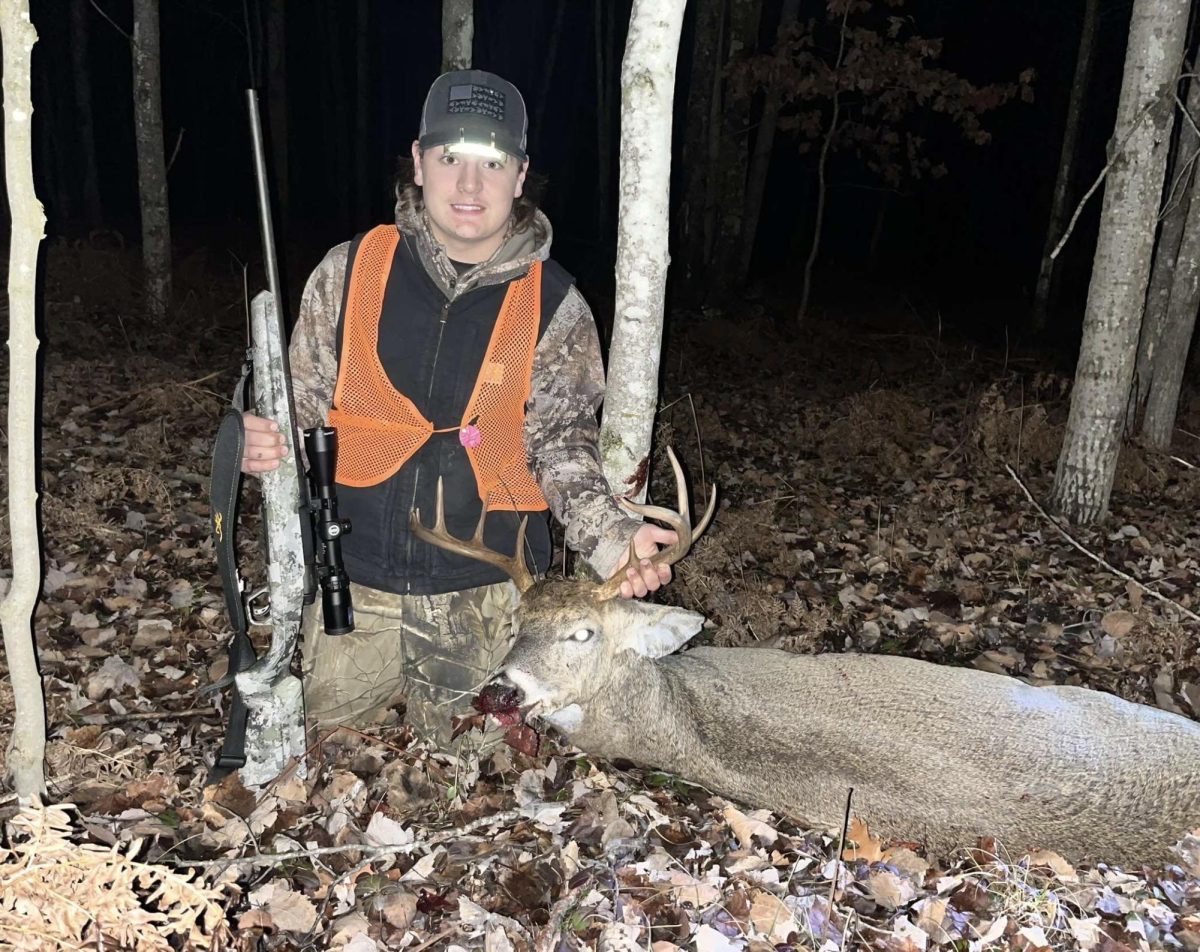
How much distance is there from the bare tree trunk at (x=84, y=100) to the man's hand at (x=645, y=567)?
1586cm

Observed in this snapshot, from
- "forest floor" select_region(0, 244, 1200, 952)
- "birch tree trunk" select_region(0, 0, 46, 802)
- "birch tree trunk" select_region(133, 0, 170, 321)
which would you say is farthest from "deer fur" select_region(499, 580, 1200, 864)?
"birch tree trunk" select_region(133, 0, 170, 321)

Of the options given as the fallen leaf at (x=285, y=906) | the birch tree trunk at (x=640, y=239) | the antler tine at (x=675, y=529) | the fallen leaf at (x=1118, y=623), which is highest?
the birch tree trunk at (x=640, y=239)

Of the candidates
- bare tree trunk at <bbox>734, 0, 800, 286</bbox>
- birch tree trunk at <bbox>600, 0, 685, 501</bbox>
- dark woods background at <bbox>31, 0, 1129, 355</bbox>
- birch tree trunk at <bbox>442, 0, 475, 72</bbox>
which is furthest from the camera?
dark woods background at <bbox>31, 0, 1129, 355</bbox>

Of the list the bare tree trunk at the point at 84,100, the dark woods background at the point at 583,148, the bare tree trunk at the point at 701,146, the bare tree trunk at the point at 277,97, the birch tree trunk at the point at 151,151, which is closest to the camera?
the birch tree trunk at the point at 151,151

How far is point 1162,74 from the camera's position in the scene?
16.4 feet

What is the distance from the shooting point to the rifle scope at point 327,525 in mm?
3059

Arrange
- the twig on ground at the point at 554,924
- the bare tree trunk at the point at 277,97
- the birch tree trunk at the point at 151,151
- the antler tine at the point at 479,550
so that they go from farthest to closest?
1. the bare tree trunk at the point at 277,97
2. the birch tree trunk at the point at 151,151
3. the antler tine at the point at 479,550
4. the twig on ground at the point at 554,924

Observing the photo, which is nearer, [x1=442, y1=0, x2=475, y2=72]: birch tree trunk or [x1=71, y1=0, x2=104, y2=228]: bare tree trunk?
[x1=442, y1=0, x2=475, y2=72]: birch tree trunk

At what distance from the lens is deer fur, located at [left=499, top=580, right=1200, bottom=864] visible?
3.01 meters

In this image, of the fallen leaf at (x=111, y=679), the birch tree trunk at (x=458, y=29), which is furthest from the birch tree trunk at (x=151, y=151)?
the fallen leaf at (x=111, y=679)

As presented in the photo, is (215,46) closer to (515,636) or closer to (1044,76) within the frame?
(1044,76)

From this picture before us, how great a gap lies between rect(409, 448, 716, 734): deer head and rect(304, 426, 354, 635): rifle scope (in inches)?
14.8

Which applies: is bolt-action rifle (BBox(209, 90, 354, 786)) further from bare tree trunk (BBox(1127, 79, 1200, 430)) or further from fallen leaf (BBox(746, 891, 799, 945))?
bare tree trunk (BBox(1127, 79, 1200, 430))

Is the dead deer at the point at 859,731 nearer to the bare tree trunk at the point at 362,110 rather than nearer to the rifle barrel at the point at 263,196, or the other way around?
the rifle barrel at the point at 263,196
